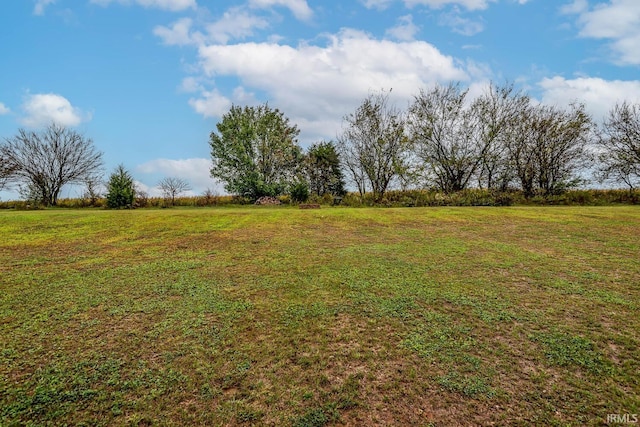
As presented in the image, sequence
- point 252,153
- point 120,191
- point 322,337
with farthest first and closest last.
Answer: point 252,153, point 120,191, point 322,337

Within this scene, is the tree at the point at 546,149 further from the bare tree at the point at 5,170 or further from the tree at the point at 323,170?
the bare tree at the point at 5,170

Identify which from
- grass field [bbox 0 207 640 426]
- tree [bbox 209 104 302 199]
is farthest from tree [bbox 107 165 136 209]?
grass field [bbox 0 207 640 426]

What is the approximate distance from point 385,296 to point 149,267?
14.5ft

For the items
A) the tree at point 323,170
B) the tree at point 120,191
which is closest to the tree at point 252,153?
the tree at point 323,170

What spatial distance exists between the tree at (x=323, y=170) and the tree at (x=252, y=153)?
3.10 meters

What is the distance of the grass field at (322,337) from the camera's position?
8.38ft

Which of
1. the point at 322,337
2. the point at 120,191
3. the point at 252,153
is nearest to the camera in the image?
the point at 322,337

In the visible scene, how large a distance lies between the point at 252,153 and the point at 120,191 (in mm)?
12033

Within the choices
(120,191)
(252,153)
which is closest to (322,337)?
(120,191)

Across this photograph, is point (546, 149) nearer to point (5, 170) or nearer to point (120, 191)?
point (120, 191)

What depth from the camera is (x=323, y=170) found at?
34938 mm

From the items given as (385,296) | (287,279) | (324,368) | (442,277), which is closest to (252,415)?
(324,368)

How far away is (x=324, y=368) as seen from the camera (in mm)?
2998

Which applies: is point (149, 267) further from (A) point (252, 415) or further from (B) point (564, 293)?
(B) point (564, 293)
